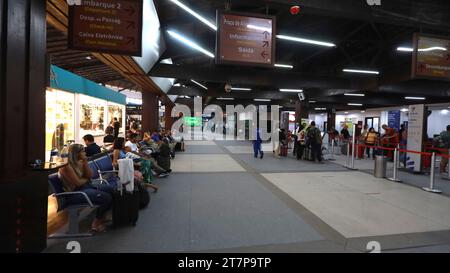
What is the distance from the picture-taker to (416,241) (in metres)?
3.41

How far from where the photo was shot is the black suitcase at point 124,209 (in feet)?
11.9

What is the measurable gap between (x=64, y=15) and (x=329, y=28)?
7813 millimetres

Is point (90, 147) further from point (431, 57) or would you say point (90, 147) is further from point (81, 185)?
point (431, 57)

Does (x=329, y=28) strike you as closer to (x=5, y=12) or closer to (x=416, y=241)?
(x=416, y=241)

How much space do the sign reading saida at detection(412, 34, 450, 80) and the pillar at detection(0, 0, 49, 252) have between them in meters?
7.21

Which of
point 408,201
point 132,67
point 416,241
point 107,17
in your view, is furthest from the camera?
point 132,67

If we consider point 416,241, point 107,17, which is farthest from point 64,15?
point 416,241

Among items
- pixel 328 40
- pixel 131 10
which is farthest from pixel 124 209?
pixel 328 40

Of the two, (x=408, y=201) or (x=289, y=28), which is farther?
(x=289, y=28)

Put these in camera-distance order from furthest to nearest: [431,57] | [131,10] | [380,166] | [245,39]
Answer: [380,166] < [431,57] < [245,39] < [131,10]

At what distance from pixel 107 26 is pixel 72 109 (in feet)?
25.2

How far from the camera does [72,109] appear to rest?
10.0 meters

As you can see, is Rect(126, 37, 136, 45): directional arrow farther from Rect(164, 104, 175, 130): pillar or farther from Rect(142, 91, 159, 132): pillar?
Rect(164, 104, 175, 130): pillar
